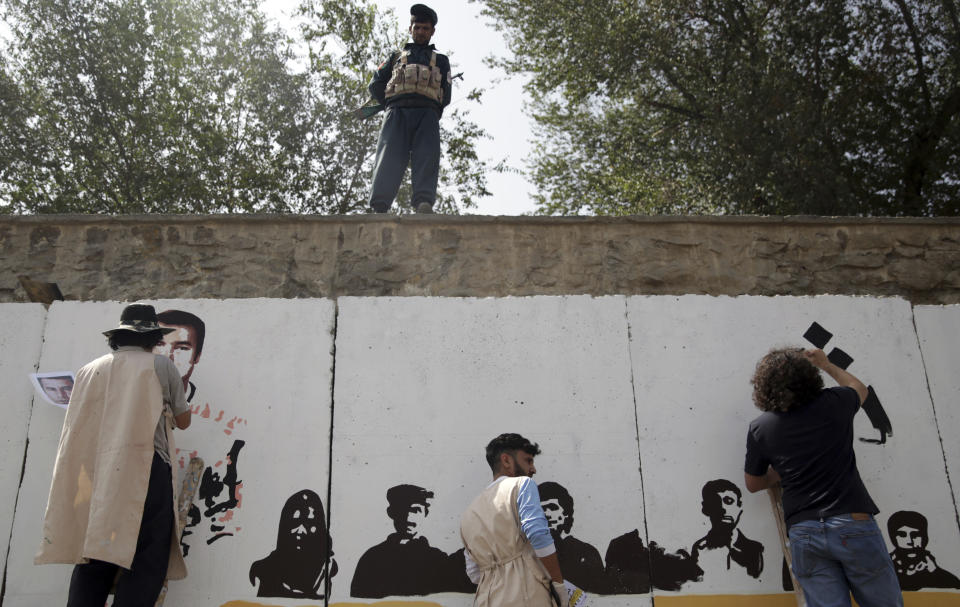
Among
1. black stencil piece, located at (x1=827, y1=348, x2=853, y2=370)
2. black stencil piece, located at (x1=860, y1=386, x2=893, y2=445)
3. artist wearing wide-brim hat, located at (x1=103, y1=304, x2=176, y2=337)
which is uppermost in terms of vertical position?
artist wearing wide-brim hat, located at (x1=103, y1=304, x2=176, y2=337)

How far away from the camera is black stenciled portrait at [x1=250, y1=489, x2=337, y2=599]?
3.68m

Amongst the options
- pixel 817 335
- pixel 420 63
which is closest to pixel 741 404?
pixel 817 335

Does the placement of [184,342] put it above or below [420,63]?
below

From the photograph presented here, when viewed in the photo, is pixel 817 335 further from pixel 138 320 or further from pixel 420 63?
pixel 138 320

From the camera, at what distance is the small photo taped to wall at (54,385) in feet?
12.8

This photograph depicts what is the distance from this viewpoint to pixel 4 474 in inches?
152

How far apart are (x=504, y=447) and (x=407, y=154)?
270cm

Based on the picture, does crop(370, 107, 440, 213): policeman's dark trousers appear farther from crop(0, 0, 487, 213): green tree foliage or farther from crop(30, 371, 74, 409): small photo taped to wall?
crop(0, 0, 487, 213): green tree foliage

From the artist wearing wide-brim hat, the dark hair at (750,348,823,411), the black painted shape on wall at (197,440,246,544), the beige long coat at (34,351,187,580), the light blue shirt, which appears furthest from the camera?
the black painted shape on wall at (197,440,246,544)

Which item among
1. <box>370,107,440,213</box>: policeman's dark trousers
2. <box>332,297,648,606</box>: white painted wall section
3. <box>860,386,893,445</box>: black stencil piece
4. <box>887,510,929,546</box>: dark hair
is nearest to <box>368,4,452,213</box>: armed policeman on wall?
<box>370,107,440,213</box>: policeman's dark trousers

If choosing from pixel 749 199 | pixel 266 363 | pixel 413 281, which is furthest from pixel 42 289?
pixel 749 199

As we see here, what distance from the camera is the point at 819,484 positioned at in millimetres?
3289

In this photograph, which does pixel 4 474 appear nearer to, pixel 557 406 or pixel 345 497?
pixel 345 497

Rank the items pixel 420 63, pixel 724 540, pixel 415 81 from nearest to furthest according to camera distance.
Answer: pixel 724 540, pixel 415 81, pixel 420 63
